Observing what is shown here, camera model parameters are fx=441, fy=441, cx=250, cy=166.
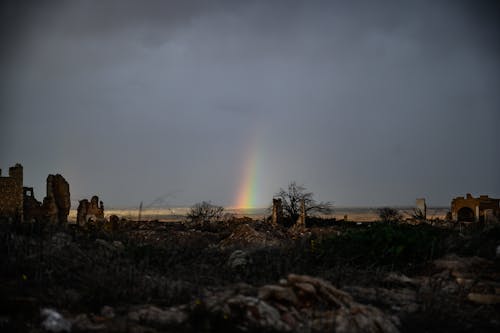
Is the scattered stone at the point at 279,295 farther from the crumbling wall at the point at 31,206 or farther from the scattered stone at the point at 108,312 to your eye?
the crumbling wall at the point at 31,206

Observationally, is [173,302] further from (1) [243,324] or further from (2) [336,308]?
(2) [336,308]

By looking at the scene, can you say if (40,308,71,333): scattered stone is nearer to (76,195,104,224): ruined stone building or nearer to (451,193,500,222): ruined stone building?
(76,195,104,224): ruined stone building

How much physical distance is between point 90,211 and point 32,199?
11.7 feet

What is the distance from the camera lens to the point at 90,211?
23078 mm

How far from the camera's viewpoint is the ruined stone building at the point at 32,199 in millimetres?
18328

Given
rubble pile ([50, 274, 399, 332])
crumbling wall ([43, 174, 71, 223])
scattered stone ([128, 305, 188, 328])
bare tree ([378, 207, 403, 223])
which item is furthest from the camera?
crumbling wall ([43, 174, 71, 223])

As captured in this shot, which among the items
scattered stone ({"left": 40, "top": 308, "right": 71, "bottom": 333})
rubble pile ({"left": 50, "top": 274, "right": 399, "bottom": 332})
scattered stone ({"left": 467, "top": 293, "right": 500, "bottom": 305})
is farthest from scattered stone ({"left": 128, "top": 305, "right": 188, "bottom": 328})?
scattered stone ({"left": 467, "top": 293, "right": 500, "bottom": 305})

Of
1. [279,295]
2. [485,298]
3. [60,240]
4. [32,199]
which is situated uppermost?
[32,199]

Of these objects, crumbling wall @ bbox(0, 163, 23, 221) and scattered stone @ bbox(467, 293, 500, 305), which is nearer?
scattered stone @ bbox(467, 293, 500, 305)

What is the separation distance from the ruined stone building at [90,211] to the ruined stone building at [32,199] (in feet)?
4.17

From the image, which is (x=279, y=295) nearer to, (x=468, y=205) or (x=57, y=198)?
(x=57, y=198)

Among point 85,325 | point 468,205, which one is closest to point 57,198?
point 85,325

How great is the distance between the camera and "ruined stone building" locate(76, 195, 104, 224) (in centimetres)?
2030

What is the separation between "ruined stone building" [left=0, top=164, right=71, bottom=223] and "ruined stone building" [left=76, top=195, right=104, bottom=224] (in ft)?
4.17
